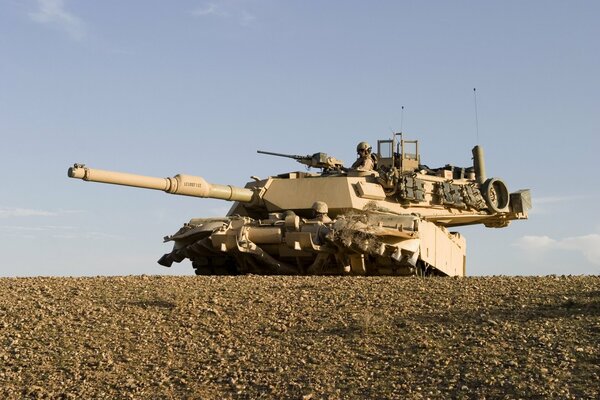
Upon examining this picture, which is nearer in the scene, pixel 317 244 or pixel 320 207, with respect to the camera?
pixel 317 244

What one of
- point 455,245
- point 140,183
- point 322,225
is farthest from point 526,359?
point 455,245

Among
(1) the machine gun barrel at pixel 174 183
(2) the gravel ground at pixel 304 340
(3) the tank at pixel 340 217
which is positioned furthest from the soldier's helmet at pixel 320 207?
(2) the gravel ground at pixel 304 340

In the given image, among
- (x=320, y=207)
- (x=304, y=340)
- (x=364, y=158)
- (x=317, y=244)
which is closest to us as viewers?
(x=304, y=340)

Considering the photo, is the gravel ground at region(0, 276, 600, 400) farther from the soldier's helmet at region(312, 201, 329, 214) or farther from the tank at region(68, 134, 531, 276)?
the soldier's helmet at region(312, 201, 329, 214)

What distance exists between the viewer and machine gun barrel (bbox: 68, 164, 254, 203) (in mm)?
17828

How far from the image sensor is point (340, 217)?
19.2m

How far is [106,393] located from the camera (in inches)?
380

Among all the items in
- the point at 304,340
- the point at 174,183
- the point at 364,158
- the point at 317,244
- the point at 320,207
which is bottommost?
the point at 304,340

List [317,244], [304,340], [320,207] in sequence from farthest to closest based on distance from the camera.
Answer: [320,207] → [317,244] → [304,340]

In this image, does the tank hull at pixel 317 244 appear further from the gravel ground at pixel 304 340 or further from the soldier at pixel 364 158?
the gravel ground at pixel 304 340

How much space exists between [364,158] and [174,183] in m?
4.80

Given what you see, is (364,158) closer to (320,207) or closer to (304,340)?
(320,207)

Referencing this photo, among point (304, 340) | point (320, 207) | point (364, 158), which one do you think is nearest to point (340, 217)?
point (320, 207)

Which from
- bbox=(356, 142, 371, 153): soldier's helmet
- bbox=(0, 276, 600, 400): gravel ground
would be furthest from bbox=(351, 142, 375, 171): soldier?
bbox=(0, 276, 600, 400): gravel ground
